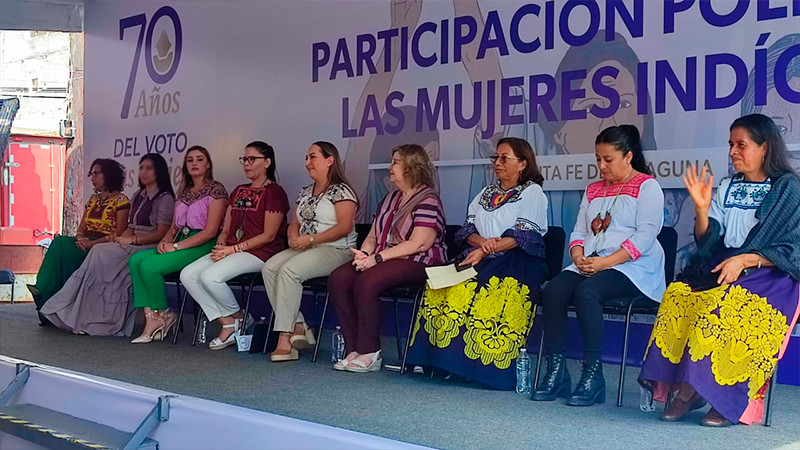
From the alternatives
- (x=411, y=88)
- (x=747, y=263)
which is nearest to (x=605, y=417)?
(x=747, y=263)

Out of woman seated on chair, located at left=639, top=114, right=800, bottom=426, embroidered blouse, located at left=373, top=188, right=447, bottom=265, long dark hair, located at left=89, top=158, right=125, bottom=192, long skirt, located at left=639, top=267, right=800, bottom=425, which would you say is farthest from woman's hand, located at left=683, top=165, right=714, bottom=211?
long dark hair, located at left=89, top=158, right=125, bottom=192

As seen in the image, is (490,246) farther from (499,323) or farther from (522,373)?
(522,373)

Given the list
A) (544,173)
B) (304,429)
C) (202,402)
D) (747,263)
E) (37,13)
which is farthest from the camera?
(37,13)

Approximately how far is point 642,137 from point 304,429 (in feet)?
9.78

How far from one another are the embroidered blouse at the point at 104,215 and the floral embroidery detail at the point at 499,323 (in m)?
3.51

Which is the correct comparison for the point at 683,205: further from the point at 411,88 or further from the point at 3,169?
the point at 3,169

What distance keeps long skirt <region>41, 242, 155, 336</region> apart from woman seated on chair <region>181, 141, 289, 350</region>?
916mm

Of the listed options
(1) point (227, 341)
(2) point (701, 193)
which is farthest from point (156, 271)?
(2) point (701, 193)

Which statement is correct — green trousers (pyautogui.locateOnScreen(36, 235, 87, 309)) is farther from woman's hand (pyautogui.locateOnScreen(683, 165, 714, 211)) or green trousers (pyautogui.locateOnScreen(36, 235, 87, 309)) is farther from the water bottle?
woman's hand (pyautogui.locateOnScreen(683, 165, 714, 211))

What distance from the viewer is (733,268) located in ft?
12.0

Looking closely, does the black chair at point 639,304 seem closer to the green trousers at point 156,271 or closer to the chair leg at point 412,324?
the chair leg at point 412,324

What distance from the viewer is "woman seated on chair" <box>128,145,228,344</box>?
5992 mm

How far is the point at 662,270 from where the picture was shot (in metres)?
4.23

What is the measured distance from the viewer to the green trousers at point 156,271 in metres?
5.97
